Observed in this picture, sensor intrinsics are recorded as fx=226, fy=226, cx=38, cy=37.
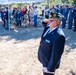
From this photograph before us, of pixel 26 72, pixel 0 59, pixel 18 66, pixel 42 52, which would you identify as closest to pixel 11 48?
pixel 0 59

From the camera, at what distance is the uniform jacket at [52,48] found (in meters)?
2.85

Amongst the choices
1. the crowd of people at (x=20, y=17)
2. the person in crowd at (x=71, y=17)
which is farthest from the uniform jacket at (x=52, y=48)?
the crowd of people at (x=20, y=17)

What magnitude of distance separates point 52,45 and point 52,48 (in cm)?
5

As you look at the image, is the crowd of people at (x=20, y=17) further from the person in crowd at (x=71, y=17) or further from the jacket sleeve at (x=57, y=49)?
the jacket sleeve at (x=57, y=49)

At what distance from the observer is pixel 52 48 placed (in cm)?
292

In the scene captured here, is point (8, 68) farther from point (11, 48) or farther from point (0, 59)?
point (11, 48)

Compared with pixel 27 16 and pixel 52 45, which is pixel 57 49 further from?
pixel 27 16

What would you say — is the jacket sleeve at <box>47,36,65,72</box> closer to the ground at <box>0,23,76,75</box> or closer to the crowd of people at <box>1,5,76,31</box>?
the ground at <box>0,23,76,75</box>

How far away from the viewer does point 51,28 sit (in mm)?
3049

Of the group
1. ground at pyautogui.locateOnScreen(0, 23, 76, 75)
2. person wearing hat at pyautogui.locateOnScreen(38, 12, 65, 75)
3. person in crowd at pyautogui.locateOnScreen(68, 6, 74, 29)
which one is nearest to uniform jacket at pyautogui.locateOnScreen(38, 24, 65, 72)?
person wearing hat at pyautogui.locateOnScreen(38, 12, 65, 75)

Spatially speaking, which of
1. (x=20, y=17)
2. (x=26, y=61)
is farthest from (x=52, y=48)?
(x=20, y=17)

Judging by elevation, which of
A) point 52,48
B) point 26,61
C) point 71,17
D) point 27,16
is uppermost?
point 52,48

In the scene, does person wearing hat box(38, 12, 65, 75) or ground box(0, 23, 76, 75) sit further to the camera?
ground box(0, 23, 76, 75)

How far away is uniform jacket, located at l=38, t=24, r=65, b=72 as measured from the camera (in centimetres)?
285
